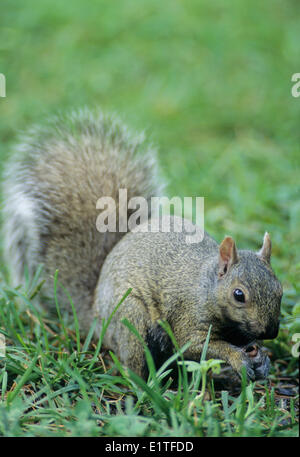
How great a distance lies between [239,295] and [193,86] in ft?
12.2

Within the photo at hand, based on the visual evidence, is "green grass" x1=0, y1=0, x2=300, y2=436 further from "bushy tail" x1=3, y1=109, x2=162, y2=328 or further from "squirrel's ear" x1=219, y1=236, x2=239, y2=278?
"squirrel's ear" x1=219, y1=236, x2=239, y2=278

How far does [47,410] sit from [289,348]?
114 cm

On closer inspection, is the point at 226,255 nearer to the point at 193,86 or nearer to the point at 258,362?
the point at 258,362

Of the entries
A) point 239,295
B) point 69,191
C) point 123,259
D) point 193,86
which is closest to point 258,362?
point 239,295

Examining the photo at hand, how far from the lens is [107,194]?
2748 millimetres

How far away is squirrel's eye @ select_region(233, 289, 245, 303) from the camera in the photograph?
2065 millimetres

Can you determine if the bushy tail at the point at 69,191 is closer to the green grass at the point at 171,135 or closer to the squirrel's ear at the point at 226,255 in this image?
the green grass at the point at 171,135

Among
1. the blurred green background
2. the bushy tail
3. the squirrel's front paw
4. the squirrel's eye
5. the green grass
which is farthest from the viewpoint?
the blurred green background

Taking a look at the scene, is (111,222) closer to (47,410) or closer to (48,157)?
(48,157)

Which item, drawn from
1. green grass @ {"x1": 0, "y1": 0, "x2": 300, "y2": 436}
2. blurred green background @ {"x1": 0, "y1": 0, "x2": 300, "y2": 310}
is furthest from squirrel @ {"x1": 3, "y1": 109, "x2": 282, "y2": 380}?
blurred green background @ {"x1": 0, "y1": 0, "x2": 300, "y2": 310}

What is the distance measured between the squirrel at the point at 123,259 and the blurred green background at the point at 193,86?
0.75m

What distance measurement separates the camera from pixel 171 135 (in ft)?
15.9

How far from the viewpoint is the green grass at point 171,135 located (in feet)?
6.32

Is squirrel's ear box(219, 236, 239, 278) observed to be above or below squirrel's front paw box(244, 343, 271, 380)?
above
